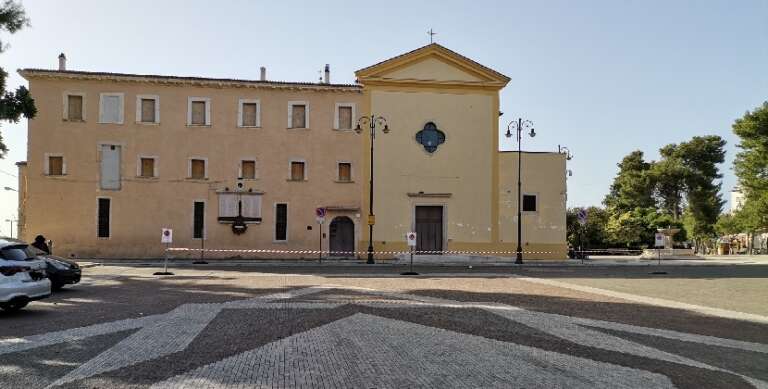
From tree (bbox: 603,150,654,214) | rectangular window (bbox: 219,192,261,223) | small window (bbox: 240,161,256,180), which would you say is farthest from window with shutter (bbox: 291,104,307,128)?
tree (bbox: 603,150,654,214)

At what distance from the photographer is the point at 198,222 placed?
40750 mm

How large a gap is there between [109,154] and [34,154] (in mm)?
3999

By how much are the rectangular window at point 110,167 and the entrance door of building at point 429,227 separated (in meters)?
17.7

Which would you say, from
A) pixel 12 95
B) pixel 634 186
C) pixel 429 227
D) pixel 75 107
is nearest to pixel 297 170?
pixel 429 227

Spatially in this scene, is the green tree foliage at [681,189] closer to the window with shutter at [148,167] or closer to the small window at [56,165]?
the window with shutter at [148,167]

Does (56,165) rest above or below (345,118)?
below

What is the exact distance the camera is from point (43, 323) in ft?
40.8

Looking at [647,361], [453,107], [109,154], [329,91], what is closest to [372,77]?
[329,91]

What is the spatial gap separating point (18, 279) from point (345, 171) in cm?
2955

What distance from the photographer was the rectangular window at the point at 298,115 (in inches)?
1647

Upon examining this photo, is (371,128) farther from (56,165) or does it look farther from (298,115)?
(56,165)

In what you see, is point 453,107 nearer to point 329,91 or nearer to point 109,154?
point 329,91

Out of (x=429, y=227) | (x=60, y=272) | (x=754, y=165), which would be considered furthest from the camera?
A: (x=754, y=165)

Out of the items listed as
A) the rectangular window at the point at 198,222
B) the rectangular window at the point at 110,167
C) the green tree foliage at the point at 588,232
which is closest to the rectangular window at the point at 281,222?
the rectangular window at the point at 198,222
